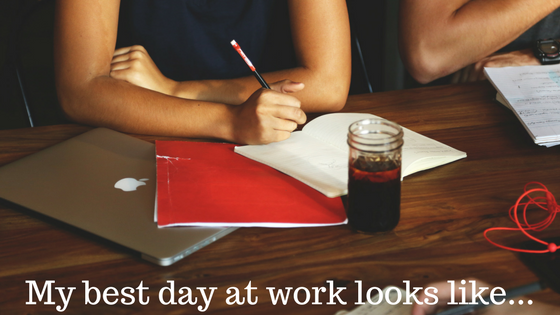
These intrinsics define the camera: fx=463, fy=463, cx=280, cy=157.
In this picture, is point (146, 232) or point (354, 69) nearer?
point (146, 232)

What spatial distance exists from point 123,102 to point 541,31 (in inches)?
53.9

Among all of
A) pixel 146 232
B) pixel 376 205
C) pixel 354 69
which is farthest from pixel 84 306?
pixel 354 69

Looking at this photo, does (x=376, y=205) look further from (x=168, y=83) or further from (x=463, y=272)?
(x=168, y=83)

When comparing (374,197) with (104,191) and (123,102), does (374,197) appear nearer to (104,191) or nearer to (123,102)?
(104,191)

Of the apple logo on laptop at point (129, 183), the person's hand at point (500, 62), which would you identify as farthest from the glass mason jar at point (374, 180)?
the person's hand at point (500, 62)

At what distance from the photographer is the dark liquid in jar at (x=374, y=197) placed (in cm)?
67

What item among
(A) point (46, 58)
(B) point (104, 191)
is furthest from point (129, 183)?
(A) point (46, 58)

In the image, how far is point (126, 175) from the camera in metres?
0.85

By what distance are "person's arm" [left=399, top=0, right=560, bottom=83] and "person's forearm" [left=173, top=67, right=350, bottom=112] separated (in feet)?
1.13

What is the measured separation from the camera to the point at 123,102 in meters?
1.10

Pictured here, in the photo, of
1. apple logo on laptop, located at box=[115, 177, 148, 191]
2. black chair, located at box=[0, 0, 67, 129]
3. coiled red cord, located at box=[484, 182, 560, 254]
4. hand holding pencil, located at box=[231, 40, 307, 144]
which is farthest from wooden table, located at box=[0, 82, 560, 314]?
black chair, located at box=[0, 0, 67, 129]

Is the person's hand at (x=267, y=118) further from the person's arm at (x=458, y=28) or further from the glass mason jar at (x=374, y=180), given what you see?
the person's arm at (x=458, y=28)

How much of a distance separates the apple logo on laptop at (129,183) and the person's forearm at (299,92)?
0.43 metres

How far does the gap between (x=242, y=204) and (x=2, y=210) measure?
422 millimetres
